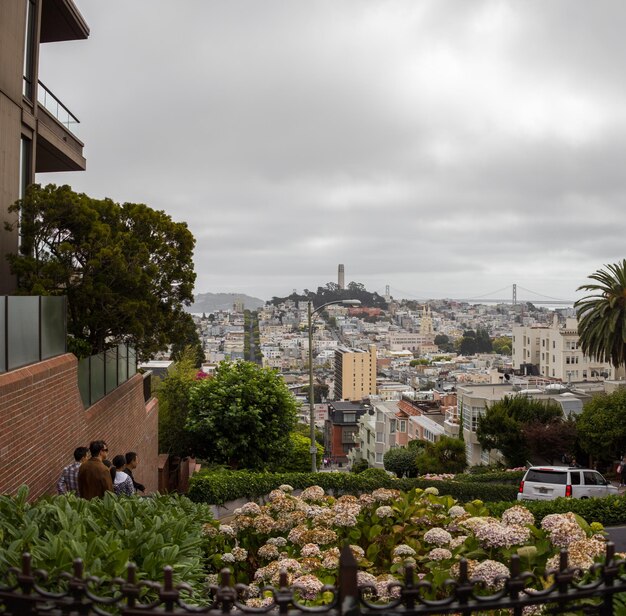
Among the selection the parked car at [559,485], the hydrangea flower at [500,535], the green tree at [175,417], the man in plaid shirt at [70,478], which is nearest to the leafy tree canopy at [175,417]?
the green tree at [175,417]

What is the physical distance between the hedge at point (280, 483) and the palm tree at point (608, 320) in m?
17.9

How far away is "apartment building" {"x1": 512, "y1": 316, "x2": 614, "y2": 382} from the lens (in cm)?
11600

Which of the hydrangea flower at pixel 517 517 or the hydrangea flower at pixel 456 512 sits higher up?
the hydrangea flower at pixel 517 517

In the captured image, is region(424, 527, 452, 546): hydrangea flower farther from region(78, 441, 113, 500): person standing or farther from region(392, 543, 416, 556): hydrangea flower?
region(78, 441, 113, 500): person standing

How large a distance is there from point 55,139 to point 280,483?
38.0ft

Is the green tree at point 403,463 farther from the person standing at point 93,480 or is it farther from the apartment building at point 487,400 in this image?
the person standing at point 93,480

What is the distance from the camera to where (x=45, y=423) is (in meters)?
10.9

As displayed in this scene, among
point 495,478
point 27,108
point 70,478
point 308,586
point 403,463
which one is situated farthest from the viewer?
point 403,463

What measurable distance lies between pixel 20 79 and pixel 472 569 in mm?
16424

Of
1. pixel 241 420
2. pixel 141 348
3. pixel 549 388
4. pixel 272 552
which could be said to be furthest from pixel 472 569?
pixel 549 388

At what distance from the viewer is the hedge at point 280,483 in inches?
708

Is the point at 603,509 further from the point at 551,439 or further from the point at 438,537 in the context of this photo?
the point at 551,439

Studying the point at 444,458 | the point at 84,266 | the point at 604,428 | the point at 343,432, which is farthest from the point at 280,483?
the point at 343,432

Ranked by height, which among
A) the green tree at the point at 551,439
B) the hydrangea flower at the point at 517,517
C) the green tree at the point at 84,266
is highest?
the green tree at the point at 84,266
